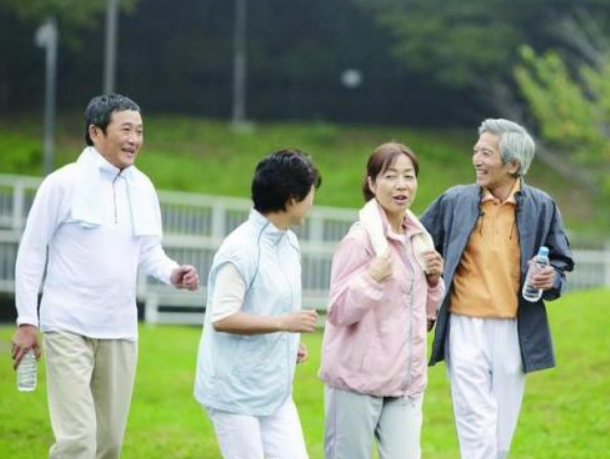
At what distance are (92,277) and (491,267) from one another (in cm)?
198

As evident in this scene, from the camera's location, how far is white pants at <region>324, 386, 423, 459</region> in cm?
692

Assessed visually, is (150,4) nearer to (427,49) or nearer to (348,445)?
(427,49)

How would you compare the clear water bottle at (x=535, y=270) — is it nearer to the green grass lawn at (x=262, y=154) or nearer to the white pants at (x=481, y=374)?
the white pants at (x=481, y=374)

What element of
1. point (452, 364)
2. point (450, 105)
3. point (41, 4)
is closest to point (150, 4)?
point (41, 4)

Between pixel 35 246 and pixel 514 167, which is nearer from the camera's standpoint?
pixel 35 246

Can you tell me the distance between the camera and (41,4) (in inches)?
1768

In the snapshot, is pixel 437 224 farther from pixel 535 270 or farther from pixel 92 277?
pixel 92 277

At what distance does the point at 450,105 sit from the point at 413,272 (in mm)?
43680

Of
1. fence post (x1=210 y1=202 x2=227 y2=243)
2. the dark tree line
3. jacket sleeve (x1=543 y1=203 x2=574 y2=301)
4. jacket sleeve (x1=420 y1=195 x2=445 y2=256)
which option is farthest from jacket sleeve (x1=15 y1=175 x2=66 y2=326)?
the dark tree line

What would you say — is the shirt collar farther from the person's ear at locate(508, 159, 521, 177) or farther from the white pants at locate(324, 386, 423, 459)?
the white pants at locate(324, 386, 423, 459)

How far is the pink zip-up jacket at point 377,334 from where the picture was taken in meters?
6.89

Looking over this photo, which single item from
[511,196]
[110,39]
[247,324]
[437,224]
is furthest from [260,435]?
[110,39]

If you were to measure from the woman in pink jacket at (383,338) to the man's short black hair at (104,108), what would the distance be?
1.28m

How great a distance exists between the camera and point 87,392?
7.34 meters
